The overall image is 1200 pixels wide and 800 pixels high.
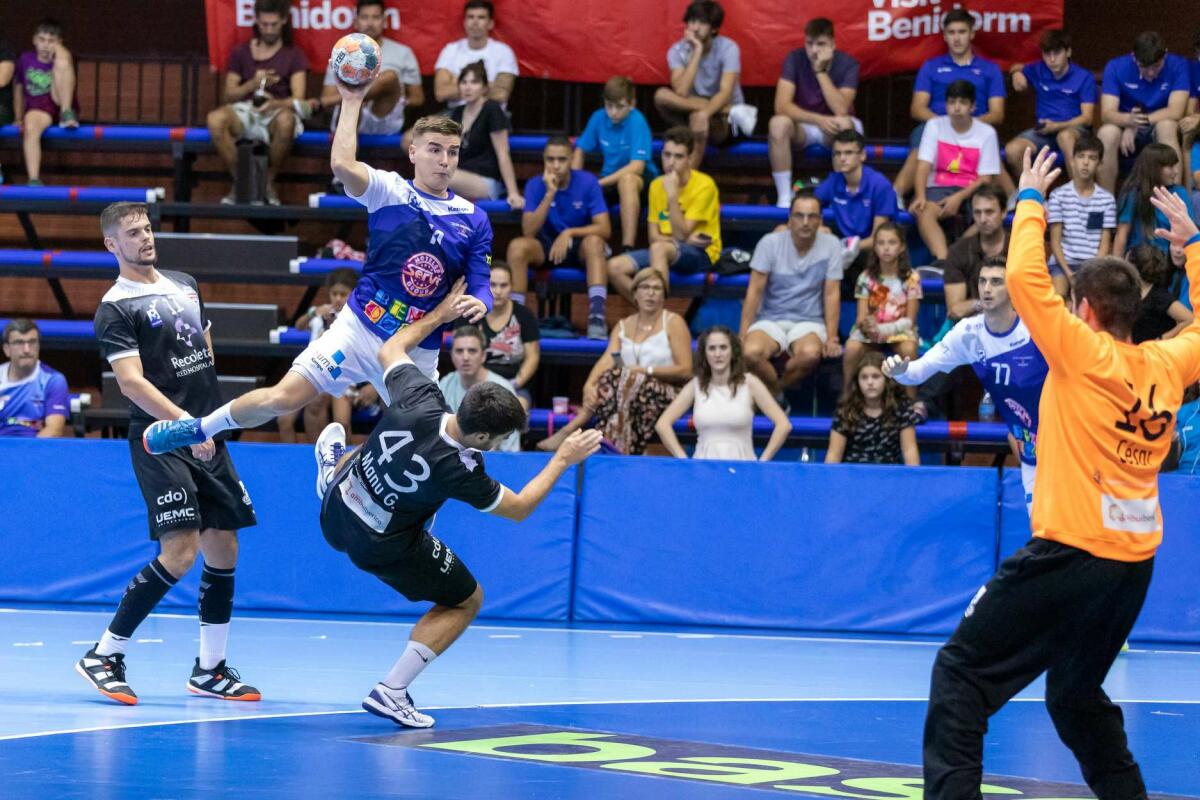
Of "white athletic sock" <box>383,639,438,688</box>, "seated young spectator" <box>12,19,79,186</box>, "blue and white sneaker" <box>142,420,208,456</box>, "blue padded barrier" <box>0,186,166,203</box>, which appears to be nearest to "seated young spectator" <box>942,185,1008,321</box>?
"white athletic sock" <box>383,639,438,688</box>

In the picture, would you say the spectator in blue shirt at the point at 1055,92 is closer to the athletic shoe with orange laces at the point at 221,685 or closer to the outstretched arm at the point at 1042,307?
the athletic shoe with orange laces at the point at 221,685

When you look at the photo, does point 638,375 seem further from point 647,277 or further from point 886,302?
point 886,302

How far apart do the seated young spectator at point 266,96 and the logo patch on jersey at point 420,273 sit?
7.65 m

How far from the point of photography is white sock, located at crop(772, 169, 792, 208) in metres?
14.8

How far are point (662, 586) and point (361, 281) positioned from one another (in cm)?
407

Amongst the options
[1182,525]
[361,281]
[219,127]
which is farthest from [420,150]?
[219,127]

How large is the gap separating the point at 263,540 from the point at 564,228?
4.33m

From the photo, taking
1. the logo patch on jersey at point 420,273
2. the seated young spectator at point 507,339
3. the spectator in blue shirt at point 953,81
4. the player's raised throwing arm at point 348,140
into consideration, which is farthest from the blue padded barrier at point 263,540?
the spectator in blue shirt at point 953,81

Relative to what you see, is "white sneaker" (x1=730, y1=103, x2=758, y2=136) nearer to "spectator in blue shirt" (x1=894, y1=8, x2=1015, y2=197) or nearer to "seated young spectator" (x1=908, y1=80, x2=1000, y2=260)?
"spectator in blue shirt" (x1=894, y1=8, x2=1015, y2=197)

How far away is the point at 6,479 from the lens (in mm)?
11469

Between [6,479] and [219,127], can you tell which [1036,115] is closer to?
[219,127]

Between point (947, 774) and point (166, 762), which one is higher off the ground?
point (947, 774)

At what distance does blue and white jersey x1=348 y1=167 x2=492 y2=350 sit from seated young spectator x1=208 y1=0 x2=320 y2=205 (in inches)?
298

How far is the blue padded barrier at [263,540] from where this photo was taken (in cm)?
1130
